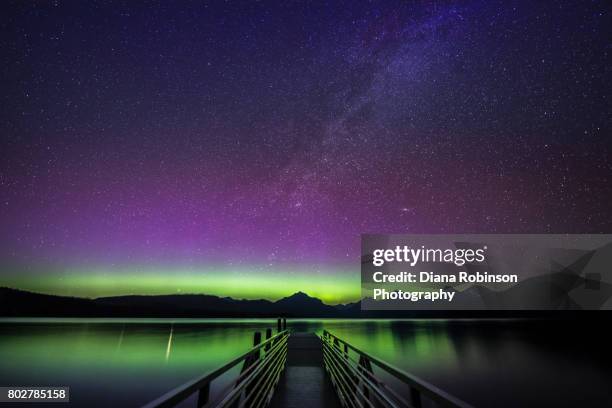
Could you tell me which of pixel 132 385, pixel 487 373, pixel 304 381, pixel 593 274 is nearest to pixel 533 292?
pixel 593 274

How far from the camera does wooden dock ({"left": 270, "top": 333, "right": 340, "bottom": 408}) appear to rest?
6.28 m

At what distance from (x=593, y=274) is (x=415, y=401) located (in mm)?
129488

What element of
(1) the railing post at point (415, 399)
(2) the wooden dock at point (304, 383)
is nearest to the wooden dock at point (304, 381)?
(2) the wooden dock at point (304, 383)

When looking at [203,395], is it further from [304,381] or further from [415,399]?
[304,381]

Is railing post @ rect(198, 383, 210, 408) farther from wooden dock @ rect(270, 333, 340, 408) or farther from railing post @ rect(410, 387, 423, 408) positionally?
wooden dock @ rect(270, 333, 340, 408)

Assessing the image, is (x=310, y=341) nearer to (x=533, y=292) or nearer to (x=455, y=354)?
(x=455, y=354)

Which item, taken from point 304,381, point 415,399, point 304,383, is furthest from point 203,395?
point 304,381

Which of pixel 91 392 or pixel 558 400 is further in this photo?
pixel 558 400

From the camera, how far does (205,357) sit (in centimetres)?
4538

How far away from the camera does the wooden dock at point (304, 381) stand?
628 centimetres

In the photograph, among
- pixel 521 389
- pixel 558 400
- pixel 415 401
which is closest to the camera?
pixel 415 401

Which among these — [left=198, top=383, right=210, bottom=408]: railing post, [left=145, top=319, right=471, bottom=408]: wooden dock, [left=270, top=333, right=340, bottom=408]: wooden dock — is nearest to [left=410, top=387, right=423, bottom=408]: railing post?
[left=145, top=319, right=471, bottom=408]: wooden dock

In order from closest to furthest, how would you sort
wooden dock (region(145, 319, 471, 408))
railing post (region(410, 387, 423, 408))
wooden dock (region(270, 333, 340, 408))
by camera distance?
wooden dock (region(145, 319, 471, 408)) < railing post (region(410, 387, 423, 408)) < wooden dock (region(270, 333, 340, 408))

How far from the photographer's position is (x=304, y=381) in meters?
8.44
